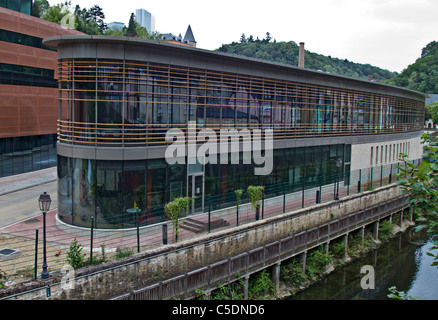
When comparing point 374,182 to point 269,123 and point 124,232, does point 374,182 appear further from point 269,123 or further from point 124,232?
point 124,232

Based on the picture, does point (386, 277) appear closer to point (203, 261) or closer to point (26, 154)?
point (203, 261)

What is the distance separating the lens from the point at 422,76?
11219 centimetres

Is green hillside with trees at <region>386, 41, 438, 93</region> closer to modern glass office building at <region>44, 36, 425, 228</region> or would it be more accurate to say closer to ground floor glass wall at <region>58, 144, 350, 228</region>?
modern glass office building at <region>44, 36, 425, 228</region>

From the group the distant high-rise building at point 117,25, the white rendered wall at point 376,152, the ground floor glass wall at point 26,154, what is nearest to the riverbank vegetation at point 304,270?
the white rendered wall at point 376,152

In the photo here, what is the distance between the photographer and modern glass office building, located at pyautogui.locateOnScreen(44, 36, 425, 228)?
1611 cm

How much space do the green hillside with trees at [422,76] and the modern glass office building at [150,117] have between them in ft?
322

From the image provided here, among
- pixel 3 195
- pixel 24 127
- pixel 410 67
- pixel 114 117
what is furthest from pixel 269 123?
pixel 410 67

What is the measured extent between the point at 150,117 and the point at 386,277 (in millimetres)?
13411

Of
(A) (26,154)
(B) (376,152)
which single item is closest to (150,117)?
(A) (26,154)

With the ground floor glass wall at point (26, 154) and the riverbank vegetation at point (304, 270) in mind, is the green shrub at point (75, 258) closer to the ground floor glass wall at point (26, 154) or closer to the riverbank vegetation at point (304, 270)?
the riverbank vegetation at point (304, 270)

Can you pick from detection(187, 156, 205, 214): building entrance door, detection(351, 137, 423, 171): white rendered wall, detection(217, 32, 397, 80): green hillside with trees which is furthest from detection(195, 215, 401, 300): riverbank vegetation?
detection(217, 32, 397, 80): green hillside with trees

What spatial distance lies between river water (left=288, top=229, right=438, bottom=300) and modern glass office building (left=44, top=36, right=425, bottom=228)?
5.50 meters

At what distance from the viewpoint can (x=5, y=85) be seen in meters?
27.3

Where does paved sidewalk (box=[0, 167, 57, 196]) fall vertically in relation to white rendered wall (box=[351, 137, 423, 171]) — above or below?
below
